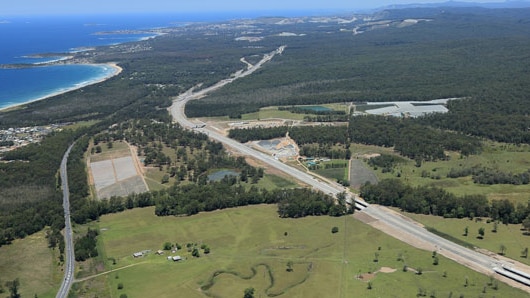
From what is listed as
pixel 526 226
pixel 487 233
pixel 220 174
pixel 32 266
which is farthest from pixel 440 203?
pixel 32 266

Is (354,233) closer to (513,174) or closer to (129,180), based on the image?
(513,174)

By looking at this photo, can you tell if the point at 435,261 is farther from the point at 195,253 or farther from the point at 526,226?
the point at 195,253

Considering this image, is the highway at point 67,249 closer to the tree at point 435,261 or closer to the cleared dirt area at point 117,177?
the cleared dirt area at point 117,177

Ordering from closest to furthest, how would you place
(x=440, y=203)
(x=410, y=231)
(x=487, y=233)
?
(x=487, y=233) → (x=410, y=231) → (x=440, y=203)

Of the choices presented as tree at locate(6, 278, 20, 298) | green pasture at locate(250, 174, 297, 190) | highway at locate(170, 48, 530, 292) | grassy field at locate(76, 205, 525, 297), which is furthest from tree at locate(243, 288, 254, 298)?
green pasture at locate(250, 174, 297, 190)

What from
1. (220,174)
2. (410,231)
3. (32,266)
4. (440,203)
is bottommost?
(32,266)

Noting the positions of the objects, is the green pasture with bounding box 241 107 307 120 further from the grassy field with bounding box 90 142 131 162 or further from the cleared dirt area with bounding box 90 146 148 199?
the cleared dirt area with bounding box 90 146 148 199
